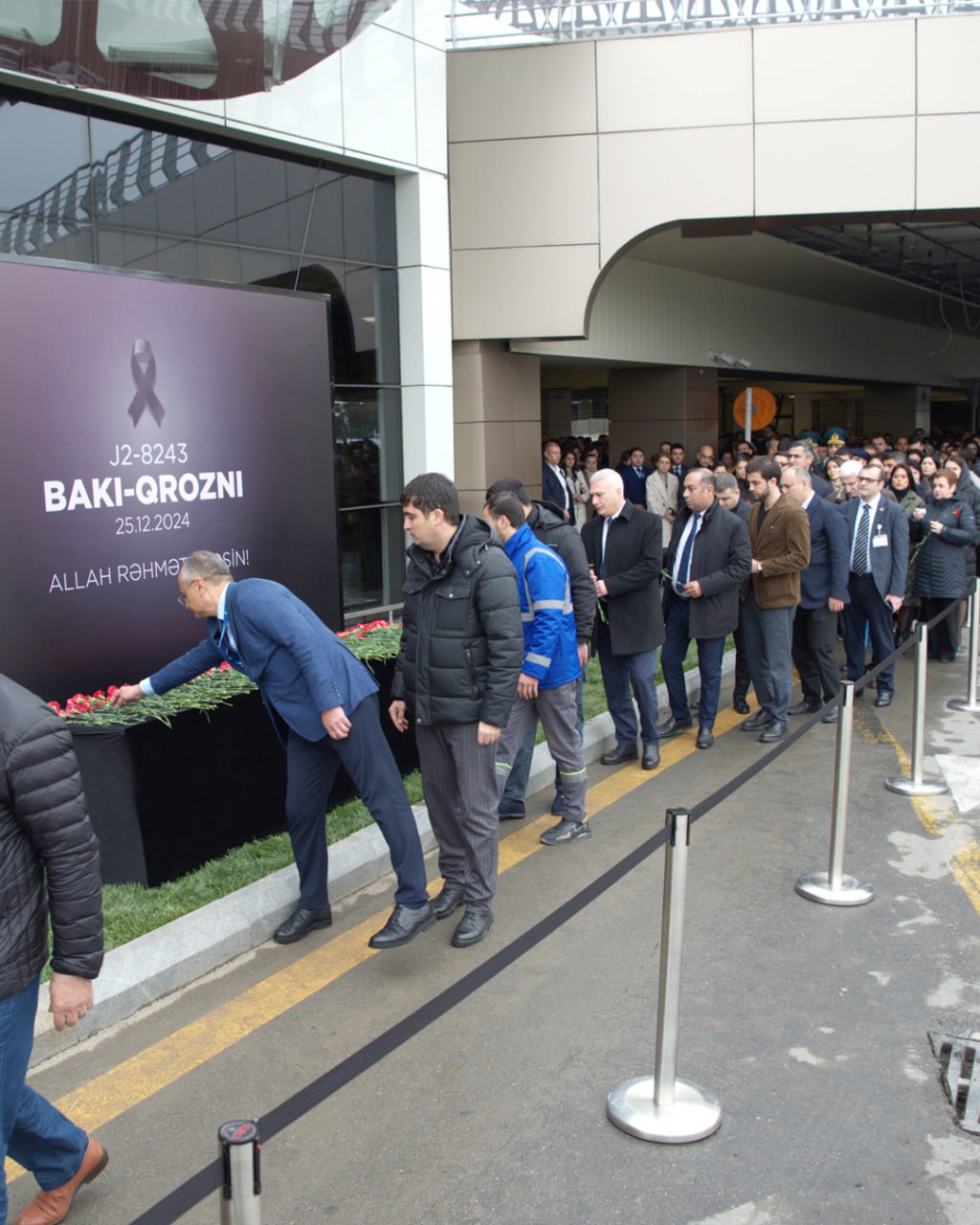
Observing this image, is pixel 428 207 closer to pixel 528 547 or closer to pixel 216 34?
pixel 216 34

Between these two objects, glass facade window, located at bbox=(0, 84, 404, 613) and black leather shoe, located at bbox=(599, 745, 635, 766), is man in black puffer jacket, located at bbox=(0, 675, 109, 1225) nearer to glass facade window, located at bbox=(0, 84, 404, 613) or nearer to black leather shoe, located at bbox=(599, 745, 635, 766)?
black leather shoe, located at bbox=(599, 745, 635, 766)

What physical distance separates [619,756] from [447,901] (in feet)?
8.84

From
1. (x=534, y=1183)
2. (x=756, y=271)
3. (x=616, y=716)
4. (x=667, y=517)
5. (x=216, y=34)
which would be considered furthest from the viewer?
(x=756, y=271)

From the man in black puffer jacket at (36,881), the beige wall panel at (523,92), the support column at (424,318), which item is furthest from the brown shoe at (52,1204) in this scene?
the beige wall panel at (523,92)

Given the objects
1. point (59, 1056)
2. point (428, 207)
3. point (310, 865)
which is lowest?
point (59, 1056)

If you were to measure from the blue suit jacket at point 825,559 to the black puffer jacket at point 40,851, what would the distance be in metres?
6.75

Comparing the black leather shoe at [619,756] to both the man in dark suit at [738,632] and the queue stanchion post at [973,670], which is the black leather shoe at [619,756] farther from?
the queue stanchion post at [973,670]

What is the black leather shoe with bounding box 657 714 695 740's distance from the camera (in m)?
8.27

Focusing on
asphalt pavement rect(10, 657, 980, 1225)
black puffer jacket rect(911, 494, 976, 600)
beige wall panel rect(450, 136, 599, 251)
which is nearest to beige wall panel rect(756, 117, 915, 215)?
beige wall panel rect(450, 136, 599, 251)

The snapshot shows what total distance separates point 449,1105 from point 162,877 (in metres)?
2.24

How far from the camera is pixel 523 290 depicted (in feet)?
45.1

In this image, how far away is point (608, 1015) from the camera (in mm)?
4301

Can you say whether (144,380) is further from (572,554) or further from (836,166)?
(836,166)

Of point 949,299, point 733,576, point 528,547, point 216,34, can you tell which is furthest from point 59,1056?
point 949,299
